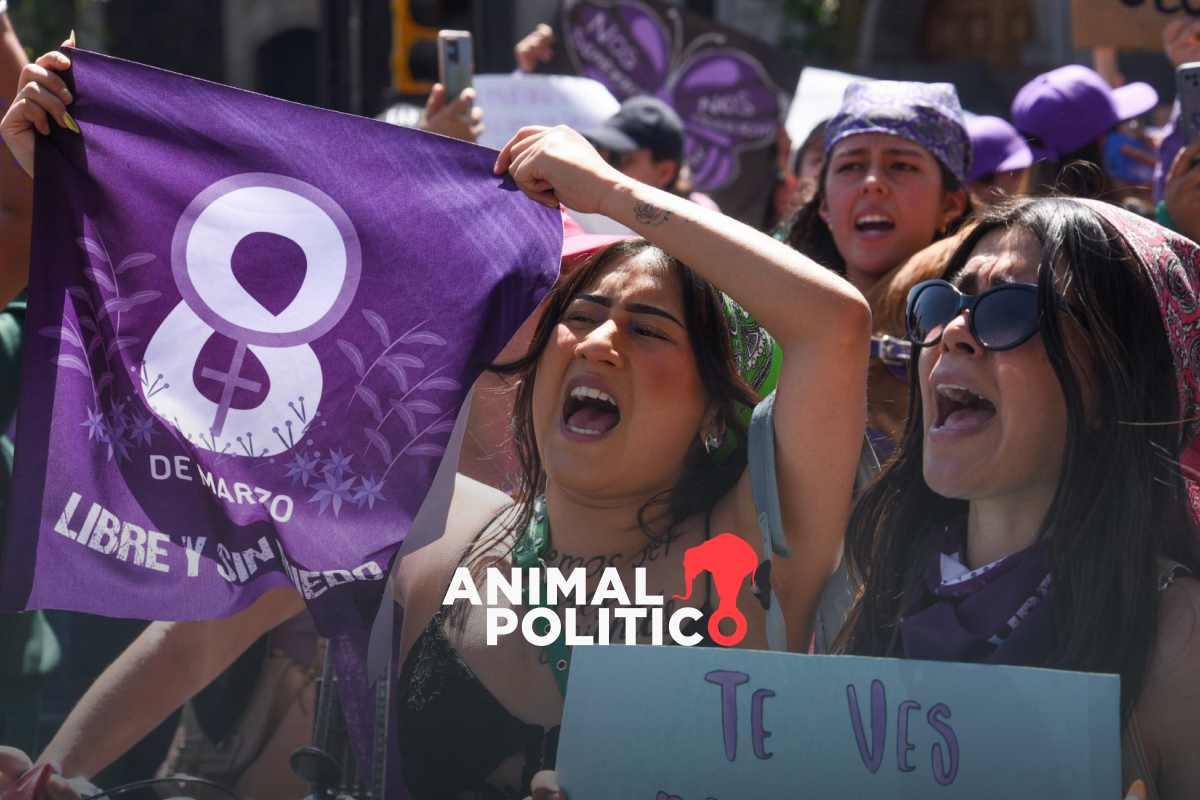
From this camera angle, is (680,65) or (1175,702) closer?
(1175,702)

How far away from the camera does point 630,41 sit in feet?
24.4

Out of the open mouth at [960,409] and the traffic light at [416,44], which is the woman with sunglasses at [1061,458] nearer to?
the open mouth at [960,409]

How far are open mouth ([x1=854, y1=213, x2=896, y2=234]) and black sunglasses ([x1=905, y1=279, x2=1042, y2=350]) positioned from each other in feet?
5.03

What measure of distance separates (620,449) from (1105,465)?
0.69m

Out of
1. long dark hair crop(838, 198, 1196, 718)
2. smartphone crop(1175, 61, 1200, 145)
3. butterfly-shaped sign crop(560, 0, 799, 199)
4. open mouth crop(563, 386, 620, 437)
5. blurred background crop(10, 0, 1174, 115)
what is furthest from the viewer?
blurred background crop(10, 0, 1174, 115)

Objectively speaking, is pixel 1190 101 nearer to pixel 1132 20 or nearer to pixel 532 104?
pixel 1132 20

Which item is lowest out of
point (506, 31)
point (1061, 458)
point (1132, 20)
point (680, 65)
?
point (1061, 458)

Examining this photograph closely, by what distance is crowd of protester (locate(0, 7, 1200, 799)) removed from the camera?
6.93 feet

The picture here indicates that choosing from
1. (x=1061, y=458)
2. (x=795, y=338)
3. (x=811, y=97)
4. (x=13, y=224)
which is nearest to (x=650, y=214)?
(x=795, y=338)

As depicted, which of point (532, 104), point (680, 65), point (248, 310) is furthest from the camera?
point (680, 65)

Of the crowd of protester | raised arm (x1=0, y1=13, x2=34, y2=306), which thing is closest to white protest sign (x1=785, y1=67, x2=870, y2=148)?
the crowd of protester

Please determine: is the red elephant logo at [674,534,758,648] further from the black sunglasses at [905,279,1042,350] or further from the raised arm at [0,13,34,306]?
A: the raised arm at [0,13,34,306]

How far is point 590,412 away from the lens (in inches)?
99.9

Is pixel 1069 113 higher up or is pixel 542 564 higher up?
pixel 1069 113
